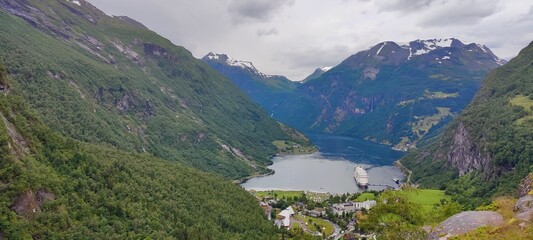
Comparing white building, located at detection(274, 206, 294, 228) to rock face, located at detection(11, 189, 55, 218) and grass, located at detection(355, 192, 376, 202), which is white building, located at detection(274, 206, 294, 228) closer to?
grass, located at detection(355, 192, 376, 202)

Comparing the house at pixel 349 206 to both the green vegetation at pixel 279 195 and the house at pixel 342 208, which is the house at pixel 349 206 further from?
the green vegetation at pixel 279 195

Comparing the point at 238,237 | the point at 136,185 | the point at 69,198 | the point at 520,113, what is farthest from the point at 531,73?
the point at 69,198

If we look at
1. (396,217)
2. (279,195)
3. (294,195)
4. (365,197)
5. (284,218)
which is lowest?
(279,195)

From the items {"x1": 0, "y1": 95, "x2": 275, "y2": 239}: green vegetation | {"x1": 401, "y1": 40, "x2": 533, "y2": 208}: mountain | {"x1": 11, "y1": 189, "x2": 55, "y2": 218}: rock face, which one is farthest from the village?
{"x1": 11, "y1": 189, "x2": 55, "y2": 218}: rock face

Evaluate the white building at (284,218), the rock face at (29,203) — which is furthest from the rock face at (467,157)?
the rock face at (29,203)

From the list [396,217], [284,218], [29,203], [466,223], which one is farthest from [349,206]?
[466,223]

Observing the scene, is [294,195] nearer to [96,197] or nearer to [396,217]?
[96,197]
